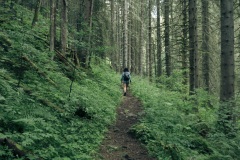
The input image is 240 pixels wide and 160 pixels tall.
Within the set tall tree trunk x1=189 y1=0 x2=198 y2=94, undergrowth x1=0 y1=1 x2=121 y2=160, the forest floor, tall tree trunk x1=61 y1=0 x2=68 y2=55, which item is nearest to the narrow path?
the forest floor

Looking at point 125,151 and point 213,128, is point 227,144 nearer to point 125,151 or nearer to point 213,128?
point 213,128

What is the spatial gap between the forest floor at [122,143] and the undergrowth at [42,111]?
278 millimetres

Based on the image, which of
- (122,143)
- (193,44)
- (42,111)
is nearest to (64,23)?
(193,44)

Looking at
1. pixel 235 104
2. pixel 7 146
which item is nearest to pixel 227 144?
pixel 235 104

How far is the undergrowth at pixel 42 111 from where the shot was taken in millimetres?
5027

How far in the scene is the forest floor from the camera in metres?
6.50

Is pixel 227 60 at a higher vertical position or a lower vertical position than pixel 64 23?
lower

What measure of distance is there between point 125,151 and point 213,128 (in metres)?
2.67

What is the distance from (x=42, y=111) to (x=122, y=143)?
2.60 meters

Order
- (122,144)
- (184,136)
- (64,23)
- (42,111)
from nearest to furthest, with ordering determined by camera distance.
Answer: (42,111) < (122,144) < (184,136) < (64,23)

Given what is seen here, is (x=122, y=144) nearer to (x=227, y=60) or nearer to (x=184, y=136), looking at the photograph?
(x=184, y=136)

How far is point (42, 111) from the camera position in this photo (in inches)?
247

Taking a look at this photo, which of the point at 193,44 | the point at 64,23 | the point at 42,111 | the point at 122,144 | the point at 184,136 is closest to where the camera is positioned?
the point at 42,111

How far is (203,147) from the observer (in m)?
7.21
